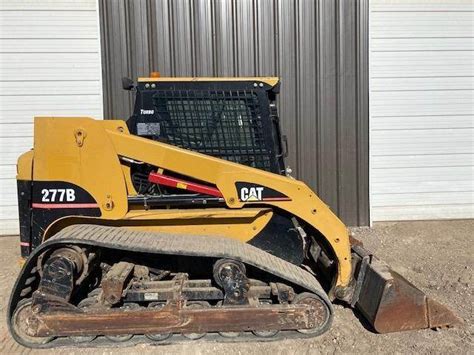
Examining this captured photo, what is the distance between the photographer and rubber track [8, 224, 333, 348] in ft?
12.1

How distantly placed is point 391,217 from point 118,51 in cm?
518

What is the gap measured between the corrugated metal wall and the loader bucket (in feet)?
12.4

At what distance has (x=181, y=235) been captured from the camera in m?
4.20

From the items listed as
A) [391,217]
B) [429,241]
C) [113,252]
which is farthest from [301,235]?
[391,217]

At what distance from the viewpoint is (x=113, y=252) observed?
4.27 metres

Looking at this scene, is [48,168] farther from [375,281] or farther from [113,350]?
[375,281]

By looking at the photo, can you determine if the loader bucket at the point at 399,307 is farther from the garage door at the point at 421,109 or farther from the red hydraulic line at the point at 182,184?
the garage door at the point at 421,109

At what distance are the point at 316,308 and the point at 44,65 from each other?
226 inches

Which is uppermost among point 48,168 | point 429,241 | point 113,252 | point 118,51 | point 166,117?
point 118,51

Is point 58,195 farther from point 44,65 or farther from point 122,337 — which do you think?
point 44,65

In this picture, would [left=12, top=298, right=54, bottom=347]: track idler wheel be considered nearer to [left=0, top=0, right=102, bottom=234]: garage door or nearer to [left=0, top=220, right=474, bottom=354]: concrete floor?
[left=0, top=220, right=474, bottom=354]: concrete floor

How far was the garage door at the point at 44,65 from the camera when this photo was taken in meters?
7.28

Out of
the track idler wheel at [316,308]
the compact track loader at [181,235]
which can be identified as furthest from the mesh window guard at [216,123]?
the track idler wheel at [316,308]

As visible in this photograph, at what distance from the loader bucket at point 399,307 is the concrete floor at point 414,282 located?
0.11 m
